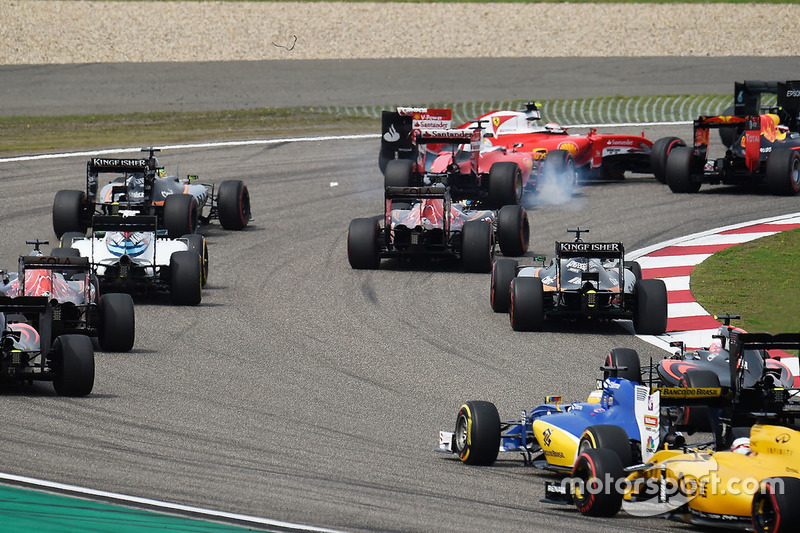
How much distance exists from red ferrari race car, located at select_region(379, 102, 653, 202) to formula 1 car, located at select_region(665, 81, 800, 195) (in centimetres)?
164

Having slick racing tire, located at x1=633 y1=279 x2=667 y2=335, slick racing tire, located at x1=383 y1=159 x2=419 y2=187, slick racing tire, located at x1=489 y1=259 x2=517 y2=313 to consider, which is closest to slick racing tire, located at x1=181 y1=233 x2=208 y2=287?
slick racing tire, located at x1=489 y1=259 x2=517 y2=313

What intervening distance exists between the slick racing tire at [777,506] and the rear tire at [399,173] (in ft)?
63.1

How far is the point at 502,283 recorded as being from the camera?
19750 mm

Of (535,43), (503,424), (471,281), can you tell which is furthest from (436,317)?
(535,43)

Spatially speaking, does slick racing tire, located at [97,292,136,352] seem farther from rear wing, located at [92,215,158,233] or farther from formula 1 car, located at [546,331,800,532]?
formula 1 car, located at [546,331,800,532]

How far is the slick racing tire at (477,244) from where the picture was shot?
2258cm

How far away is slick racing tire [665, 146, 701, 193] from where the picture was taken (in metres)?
30.4

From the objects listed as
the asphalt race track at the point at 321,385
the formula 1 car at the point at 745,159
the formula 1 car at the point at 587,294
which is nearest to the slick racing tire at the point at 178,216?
the asphalt race track at the point at 321,385

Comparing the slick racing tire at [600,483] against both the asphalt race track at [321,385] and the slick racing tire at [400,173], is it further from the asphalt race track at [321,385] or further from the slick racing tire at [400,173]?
the slick racing tire at [400,173]

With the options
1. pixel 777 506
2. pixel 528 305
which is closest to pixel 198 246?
pixel 528 305

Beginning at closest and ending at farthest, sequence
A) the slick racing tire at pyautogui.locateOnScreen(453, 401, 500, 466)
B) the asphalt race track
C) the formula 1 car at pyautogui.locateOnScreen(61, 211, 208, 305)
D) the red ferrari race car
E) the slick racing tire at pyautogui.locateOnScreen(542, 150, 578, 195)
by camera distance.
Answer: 1. the asphalt race track
2. the slick racing tire at pyautogui.locateOnScreen(453, 401, 500, 466)
3. the formula 1 car at pyautogui.locateOnScreen(61, 211, 208, 305)
4. the red ferrari race car
5. the slick racing tire at pyautogui.locateOnScreen(542, 150, 578, 195)

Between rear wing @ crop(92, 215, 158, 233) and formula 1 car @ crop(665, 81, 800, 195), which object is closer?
rear wing @ crop(92, 215, 158, 233)

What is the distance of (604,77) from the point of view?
2013 inches

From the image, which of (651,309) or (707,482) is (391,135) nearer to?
(651,309)
